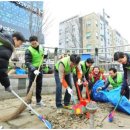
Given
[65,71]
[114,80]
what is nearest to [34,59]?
[65,71]

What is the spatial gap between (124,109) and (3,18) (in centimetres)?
1763

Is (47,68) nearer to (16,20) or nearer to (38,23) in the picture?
(38,23)

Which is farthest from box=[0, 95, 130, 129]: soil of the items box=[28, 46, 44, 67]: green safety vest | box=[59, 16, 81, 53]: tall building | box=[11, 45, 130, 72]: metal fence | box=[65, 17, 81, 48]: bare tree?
box=[65, 17, 81, 48]: bare tree

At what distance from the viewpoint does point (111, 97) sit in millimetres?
5344

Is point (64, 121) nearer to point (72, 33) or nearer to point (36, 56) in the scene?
point (36, 56)

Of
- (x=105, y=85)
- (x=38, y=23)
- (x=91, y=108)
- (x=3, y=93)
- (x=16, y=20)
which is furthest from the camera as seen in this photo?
(x=16, y=20)

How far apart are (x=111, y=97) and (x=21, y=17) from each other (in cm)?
1619

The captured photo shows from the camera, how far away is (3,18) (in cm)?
2027

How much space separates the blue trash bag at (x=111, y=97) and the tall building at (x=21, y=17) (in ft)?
28.1

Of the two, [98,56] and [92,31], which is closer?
[98,56]

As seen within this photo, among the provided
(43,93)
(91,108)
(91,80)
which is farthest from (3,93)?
(91,108)

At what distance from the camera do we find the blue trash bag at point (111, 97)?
15.9ft

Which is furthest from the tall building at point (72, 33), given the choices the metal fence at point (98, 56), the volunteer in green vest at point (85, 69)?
the volunteer in green vest at point (85, 69)

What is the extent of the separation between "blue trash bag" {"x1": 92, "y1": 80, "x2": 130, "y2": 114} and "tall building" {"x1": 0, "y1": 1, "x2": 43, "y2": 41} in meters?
8.57
